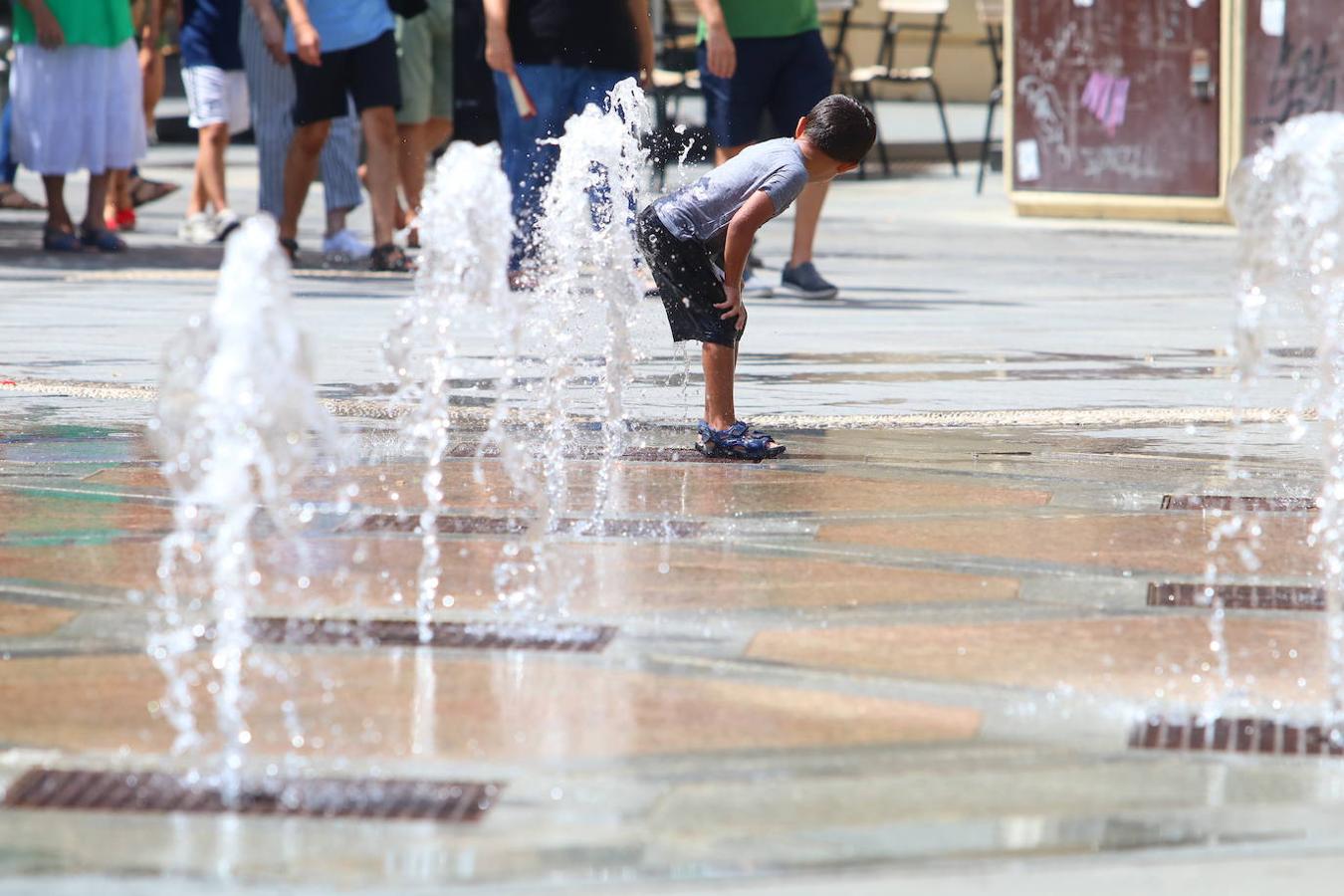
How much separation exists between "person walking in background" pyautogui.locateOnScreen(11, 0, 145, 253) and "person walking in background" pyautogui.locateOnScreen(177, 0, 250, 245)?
1.35 feet

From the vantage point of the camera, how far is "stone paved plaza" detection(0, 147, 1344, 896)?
2.94 metres

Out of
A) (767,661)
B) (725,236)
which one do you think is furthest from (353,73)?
(767,661)

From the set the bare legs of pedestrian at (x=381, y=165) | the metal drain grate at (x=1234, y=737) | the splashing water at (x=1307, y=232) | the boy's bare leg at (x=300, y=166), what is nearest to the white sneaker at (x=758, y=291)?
the bare legs of pedestrian at (x=381, y=165)

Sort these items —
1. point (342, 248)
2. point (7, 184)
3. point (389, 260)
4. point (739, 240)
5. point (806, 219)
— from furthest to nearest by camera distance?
point (7, 184) → point (342, 248) → point (389, 260) → point (806, 219) → point (739, 240)

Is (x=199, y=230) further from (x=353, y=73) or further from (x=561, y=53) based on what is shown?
(x=561, y=53)

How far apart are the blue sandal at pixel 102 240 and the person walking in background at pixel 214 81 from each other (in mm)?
567

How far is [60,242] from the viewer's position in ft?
37.8

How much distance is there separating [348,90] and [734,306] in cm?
520

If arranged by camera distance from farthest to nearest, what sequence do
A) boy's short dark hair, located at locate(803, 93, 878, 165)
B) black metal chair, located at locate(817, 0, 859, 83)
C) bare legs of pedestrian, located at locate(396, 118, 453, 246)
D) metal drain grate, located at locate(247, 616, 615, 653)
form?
black metal chair, located at locate(817, 0, 859, 83)
bare legs of pedestrian, located at locate(396, 118, 453, 246)
boy's short dark hair, located at locate(803, 93, 878, 165)
metal drain grate, located at locate(247, 616, 615, 653)

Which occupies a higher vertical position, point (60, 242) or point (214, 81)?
point (214, 81)

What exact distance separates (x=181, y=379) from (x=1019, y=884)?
1.58 metres

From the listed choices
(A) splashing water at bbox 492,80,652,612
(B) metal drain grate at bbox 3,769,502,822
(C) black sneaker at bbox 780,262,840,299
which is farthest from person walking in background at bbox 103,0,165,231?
(B) metal drain grate at bbox 3,769,502,822

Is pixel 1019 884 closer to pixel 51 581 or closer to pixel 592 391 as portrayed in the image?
pixel 51 581

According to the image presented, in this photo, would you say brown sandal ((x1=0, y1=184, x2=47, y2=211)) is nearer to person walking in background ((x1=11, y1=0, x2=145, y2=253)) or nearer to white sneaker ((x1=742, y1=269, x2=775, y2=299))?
person walking in background ((x1=11, y1=0, x2=145, y2=253))
